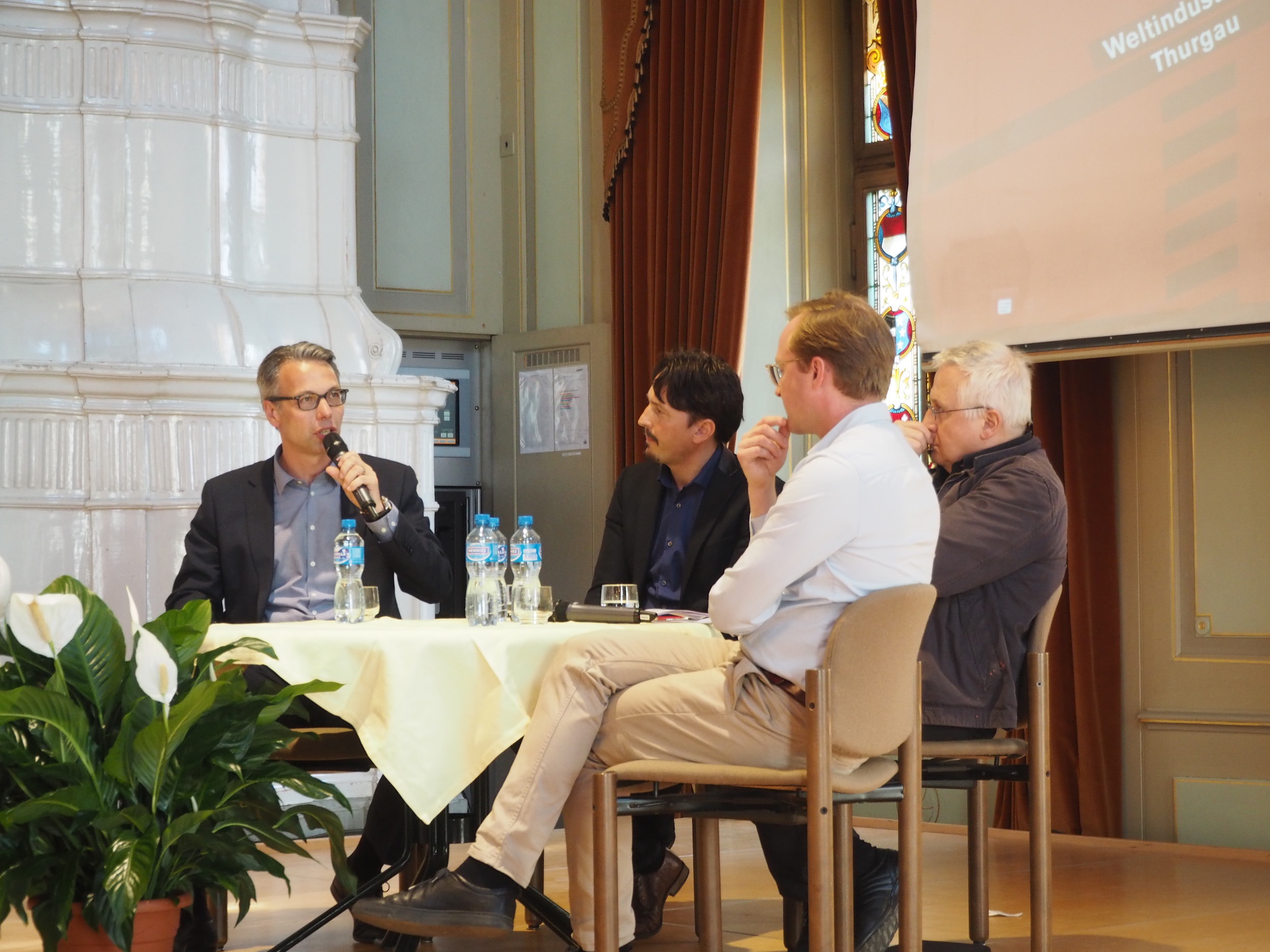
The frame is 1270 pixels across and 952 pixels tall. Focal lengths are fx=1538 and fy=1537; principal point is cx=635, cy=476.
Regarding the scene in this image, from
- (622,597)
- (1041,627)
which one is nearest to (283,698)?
(622,597)

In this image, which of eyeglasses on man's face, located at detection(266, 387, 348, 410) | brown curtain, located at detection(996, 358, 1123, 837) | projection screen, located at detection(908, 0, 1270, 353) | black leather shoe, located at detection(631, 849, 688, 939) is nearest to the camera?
black leather shoe, located at detection(631, 849, 688, 939)

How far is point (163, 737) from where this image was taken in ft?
7.93

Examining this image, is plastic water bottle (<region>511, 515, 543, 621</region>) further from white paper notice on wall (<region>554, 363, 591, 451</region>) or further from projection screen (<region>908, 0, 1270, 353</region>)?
white paper notice on wall (<region>554, 363, 591, 451</region>)

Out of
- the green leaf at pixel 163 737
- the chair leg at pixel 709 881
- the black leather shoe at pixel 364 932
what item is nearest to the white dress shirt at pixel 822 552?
the chair leg at pixel 709 881

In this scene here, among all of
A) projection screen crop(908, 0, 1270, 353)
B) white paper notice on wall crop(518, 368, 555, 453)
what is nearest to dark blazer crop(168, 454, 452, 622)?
projection screen crop(908, 0, 1270, 353)

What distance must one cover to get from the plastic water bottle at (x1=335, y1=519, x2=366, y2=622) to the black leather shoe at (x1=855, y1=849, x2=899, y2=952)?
119 cm

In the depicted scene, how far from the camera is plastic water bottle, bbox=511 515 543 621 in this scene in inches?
131

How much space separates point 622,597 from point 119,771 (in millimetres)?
1215

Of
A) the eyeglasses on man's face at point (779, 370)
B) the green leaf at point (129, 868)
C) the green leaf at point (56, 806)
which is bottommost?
the green leaf at point (129, 868)

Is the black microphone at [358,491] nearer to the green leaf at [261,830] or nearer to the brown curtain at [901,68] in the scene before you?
the green leaf at [261,830]

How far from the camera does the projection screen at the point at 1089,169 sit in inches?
178

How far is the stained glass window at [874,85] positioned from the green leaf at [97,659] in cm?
428

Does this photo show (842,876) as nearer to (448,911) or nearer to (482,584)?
(448,911)

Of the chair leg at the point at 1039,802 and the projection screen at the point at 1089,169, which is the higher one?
the projection screen at the point at 1089,169
